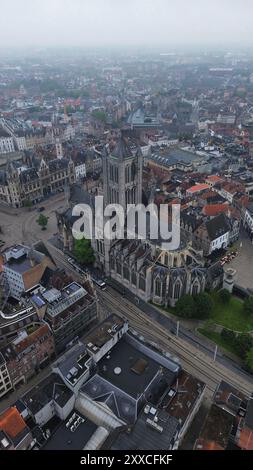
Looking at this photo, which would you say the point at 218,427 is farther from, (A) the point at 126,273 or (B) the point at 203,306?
(A) the point at 126,273

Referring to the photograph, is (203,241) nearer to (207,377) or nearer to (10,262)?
(207,377)

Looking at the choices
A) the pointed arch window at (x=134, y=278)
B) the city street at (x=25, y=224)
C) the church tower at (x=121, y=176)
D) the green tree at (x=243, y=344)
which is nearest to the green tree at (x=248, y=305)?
the green tree at (x=243, y=344)

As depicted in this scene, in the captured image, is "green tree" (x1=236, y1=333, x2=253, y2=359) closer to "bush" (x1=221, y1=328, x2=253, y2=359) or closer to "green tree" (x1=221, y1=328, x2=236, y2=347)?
"bush" (x1=221, y1=328, x2=253, y2=359)

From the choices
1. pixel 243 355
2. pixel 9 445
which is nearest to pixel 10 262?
pixel 9 445

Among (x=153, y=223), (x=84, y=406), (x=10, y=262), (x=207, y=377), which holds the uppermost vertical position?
(x=153, y=223)
